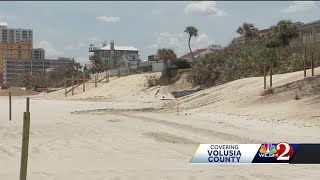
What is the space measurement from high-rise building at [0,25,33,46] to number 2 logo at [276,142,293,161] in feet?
287

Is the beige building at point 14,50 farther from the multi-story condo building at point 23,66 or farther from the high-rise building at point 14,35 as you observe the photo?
the multi-story condo building at point 23,66

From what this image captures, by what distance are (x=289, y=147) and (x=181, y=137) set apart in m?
7.43

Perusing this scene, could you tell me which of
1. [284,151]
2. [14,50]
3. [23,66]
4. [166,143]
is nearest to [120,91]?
[14,50]

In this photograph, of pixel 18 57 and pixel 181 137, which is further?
pixel 18 57

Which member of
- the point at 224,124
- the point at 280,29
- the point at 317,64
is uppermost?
the point at 280,29

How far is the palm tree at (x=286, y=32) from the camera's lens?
5325 centimetres

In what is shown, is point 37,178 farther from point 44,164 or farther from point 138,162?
point 138,162

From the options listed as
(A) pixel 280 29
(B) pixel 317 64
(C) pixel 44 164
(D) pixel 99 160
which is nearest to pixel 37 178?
(C) pixel 44 164

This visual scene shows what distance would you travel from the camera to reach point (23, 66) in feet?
384

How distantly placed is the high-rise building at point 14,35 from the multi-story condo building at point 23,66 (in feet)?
15.3

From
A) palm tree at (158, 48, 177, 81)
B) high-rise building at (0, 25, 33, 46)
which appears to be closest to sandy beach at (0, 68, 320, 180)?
palm tree at (158, 48, 177, 81)

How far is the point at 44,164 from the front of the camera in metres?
9.32

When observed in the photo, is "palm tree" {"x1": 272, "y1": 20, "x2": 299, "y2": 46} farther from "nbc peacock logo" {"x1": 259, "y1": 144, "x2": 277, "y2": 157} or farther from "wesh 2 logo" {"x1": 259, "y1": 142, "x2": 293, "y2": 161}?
"nbc peacock logo" {"x1": 259, "y1": 144, "x2": 277, "y2": 157}

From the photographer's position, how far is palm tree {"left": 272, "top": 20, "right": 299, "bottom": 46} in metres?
53.2
